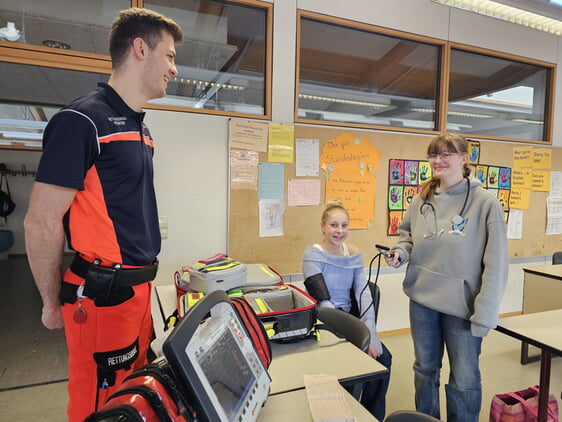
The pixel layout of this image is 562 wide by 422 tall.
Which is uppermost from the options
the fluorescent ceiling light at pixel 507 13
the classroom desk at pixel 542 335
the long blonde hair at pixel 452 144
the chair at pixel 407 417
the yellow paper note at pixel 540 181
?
the fluorescent ceiling light at pixel 507 13

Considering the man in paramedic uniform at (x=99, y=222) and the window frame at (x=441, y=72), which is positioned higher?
the window frame at (x=441, y=72)

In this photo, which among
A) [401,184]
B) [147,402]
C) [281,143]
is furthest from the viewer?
[401,184]

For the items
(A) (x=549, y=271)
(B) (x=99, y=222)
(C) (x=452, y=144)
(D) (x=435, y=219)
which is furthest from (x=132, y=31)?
(A) (x=549, y=271)

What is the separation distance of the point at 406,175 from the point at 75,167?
2.67 meters

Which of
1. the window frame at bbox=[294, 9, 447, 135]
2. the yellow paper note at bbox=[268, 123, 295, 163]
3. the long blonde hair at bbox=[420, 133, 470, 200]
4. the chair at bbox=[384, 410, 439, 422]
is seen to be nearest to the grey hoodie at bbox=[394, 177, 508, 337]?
the long blonde hair at bbox=[420, 133, 470, 200]

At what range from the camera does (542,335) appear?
1586 millimetres

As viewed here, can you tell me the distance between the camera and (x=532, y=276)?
2.90 meters

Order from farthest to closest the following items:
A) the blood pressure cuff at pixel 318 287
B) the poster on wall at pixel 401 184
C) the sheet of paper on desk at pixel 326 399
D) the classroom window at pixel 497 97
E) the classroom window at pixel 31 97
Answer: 1. the classroom window at pixel 31 97
2. the classroom window at pixel 497 97
3. the poster on wall at pixel 401 184
4. the blood pressure cuff at pixel 318 287
5. the sheet of paper on desk at pixel 326 399

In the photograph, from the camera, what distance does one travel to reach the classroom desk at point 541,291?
2.69 metres

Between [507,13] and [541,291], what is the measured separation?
2214 mm

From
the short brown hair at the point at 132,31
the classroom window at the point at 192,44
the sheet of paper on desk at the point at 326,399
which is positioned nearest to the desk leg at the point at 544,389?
the sheet of paper on desk at the point at 326,399

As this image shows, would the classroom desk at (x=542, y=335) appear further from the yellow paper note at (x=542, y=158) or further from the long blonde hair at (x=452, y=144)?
the yellow paper note at (x=542, y=158)

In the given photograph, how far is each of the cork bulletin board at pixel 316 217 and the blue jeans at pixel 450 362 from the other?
1127 millimetres

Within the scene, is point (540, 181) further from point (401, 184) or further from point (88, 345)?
point (88, 345)
